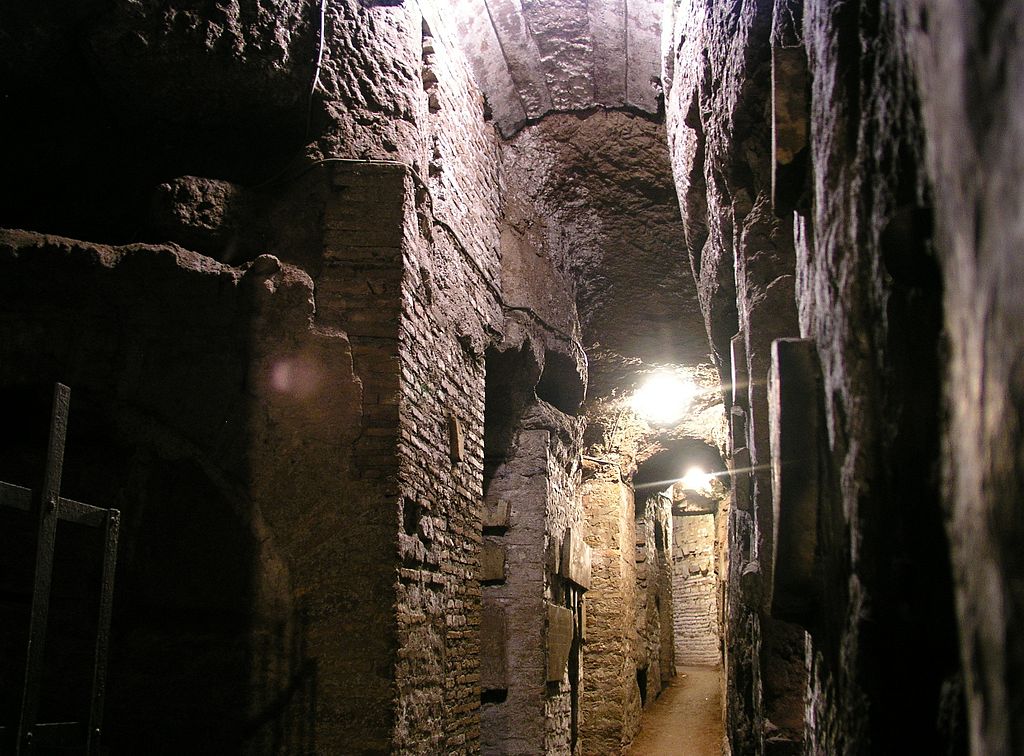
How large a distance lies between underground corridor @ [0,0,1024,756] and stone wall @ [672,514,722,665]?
500 inches

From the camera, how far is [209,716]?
3.59 metres

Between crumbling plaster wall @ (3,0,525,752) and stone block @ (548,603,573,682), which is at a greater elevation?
crumbling plaster wall @ (3,0,525,752)

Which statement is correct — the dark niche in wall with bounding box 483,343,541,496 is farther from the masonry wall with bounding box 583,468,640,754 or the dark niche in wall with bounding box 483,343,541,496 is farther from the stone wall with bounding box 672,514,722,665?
the stone wall with bounding box 672,514,722,665

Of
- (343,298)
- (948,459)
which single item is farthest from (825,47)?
(343,298)

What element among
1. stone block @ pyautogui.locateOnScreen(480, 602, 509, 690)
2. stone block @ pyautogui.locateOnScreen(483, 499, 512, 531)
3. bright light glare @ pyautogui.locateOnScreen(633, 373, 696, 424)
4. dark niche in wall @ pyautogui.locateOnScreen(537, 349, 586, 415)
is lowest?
stone block @ pyautogui.locateOnScreen(480, 602, 509, 690)

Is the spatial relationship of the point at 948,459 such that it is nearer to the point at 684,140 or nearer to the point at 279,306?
the point at 279,306

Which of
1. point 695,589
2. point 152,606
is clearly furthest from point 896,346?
point 695,589

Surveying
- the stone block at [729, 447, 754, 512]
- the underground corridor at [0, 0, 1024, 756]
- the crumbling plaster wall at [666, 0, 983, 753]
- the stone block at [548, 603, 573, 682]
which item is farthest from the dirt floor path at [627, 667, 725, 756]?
the crumbling plaster wall at [666, 0, 983, 753]

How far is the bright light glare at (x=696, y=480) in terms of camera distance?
1174cm

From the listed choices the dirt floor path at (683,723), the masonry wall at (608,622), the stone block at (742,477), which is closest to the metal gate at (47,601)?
the stone block at (742,477)

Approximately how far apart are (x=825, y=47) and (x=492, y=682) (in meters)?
5.25

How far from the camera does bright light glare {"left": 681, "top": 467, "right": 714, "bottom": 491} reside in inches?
462

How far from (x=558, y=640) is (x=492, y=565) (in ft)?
2.97

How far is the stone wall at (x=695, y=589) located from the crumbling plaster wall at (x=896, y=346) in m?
17.6
